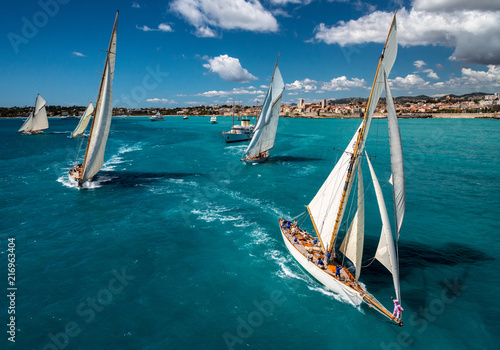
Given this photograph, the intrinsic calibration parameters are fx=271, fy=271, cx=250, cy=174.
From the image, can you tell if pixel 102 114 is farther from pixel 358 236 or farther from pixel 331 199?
pixel 358 236

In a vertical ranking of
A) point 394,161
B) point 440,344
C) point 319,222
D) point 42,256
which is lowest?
point 440,344

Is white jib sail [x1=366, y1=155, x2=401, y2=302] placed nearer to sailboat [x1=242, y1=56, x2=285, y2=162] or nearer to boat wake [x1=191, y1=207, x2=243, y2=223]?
boat wake [x1=191, y1=207, x2=243, y2=223]

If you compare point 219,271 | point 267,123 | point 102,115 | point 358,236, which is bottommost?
point 219,271

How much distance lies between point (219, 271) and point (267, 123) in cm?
4439

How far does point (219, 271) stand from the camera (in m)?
23.0

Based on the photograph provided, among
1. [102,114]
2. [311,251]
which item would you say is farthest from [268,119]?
[311,251]

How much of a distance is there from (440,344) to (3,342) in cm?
2595

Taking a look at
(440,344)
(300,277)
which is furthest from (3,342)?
(440,344)

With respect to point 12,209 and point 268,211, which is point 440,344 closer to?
point 268,211

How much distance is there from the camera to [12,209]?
3547 cm

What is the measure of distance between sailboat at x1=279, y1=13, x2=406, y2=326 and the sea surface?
166cm

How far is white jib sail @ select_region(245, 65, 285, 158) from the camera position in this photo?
61125mm

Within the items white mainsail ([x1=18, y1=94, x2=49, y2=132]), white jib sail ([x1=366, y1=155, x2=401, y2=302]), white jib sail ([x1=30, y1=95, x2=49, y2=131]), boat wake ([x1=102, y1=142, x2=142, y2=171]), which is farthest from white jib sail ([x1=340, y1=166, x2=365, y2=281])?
white mainsail ([x1=18, y1=94, x2=49, y2=132])

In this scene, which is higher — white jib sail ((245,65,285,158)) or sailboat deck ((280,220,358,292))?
white jib sail ((245,65,285,158))
